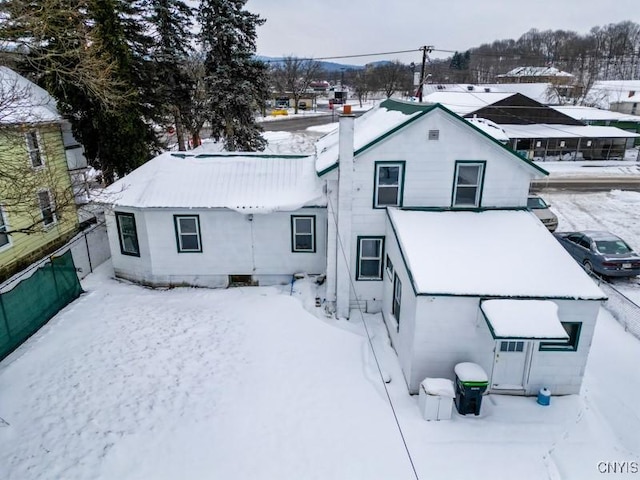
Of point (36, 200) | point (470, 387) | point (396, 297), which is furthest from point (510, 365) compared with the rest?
point (36, 200)

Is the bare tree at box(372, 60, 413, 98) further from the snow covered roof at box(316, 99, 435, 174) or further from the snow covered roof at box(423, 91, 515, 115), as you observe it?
the snow covered roof at box(316, 99, 435, 174)

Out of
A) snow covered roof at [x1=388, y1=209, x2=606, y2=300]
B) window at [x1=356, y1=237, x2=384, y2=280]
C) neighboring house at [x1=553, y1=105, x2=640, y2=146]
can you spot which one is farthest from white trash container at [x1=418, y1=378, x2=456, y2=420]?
neighboring house at [x1=553, y1=105, x2=640, y2=146]

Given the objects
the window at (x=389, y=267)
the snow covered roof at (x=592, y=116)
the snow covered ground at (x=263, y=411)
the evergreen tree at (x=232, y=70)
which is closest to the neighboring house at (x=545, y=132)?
the snow covered roof at (x=592, y=116)

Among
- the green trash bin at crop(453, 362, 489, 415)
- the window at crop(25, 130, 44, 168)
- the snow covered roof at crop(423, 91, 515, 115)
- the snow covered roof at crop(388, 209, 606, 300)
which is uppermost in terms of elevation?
the snow covered roof at crop(423, 91, 515, 115)

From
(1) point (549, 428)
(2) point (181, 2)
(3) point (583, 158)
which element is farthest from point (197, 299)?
(3) point (583, 158)

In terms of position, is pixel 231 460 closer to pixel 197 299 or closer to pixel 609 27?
pixel 197 299

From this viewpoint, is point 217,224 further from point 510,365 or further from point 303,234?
point 510,365
